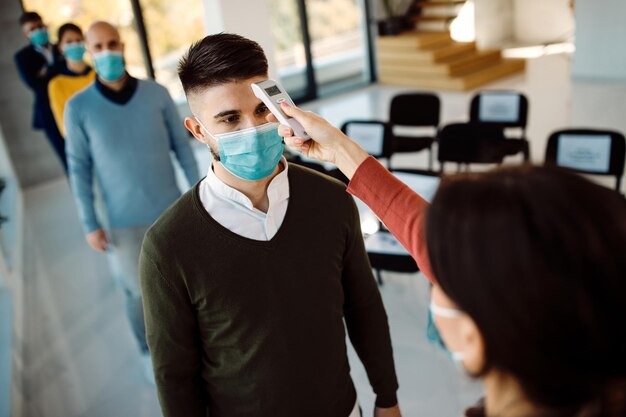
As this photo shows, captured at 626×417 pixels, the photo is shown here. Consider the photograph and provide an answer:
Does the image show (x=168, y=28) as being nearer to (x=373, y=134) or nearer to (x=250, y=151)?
(x=373, y=134)

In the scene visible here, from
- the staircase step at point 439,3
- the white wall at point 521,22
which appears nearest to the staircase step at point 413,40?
the staircase step at point 439,3

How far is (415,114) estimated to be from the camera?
18.7ft

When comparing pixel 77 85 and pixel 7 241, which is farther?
pixel 7 241

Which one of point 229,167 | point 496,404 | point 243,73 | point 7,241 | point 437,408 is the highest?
point 243,73

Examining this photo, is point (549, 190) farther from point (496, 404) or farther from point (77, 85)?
point (77, 85)

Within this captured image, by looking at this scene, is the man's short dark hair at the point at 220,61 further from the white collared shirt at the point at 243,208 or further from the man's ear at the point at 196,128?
the white collared shirt at the point at 243,208

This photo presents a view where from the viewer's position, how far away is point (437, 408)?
9.16 ft

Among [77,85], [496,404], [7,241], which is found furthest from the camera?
[7,241]

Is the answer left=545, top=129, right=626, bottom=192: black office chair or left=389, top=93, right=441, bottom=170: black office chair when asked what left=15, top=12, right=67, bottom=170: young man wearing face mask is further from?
left=545, top=129, right=626, bottom=192: black office chair

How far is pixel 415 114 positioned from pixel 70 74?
3.30m

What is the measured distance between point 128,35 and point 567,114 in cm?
594

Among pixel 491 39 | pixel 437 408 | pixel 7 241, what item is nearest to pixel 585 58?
pixel 491 39

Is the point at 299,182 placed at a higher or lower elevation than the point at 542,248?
lower

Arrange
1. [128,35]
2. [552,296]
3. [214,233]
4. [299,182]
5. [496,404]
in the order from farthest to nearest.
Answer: [128,35] < [299,182] < [214,233] < [496,404] < [552,296]
